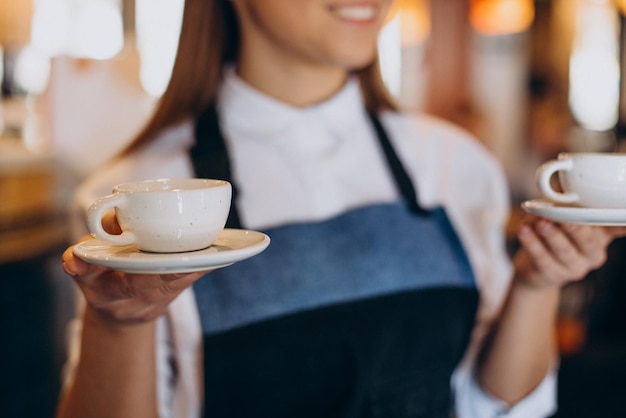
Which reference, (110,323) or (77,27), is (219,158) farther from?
(77,27)

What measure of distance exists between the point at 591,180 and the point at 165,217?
1.76 feet

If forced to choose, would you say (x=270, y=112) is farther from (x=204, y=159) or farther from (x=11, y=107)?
(x=11, y=107)

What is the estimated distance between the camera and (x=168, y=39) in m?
4.14

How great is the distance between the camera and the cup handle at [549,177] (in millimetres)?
913

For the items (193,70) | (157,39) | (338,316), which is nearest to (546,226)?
(338,316)

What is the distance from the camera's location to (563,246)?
3.11 ft

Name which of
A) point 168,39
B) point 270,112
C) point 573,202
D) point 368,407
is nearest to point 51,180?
point 168,39

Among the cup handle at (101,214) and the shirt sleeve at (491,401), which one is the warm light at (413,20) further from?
the cup handle at (101,214)

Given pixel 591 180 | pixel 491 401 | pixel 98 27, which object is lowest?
pixel 491 401

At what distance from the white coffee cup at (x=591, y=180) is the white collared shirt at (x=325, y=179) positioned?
44 cm

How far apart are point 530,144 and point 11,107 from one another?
195 inches

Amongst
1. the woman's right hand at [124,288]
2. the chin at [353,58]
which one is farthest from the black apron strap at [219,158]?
the woman's right hand at [124,288]

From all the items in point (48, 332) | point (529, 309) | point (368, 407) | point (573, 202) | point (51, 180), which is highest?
point (573, 202)

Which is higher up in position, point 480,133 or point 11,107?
point 11,107
